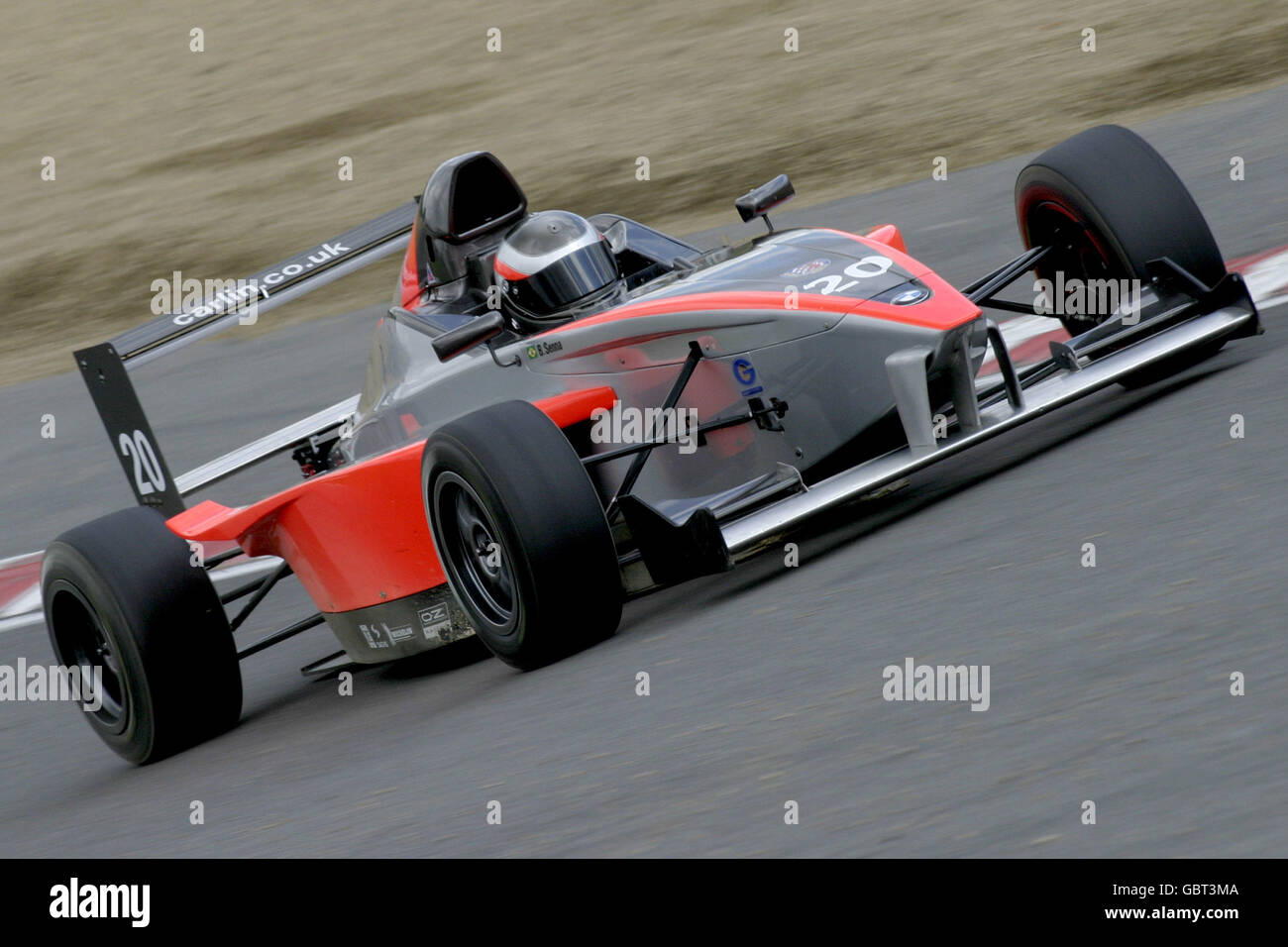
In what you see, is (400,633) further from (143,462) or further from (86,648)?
A: (143,462)

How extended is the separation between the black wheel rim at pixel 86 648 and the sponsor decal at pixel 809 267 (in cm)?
244

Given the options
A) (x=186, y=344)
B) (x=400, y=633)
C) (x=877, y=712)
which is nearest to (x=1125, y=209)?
(x=877, y=712)

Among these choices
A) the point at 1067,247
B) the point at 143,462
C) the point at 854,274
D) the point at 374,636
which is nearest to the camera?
the point at 854,274

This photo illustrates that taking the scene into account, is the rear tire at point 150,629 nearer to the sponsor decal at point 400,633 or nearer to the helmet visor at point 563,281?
the sponsor decal at point 400,633

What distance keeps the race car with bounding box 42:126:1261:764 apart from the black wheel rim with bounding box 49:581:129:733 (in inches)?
0.4

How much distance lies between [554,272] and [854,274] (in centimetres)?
111

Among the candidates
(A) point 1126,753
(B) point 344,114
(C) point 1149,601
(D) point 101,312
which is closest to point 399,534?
(C) point 1149,601

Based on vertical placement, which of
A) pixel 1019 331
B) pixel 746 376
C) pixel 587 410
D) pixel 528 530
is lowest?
pixel 1019 331

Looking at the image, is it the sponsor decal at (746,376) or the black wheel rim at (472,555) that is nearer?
the black wheel rim at (472,555)

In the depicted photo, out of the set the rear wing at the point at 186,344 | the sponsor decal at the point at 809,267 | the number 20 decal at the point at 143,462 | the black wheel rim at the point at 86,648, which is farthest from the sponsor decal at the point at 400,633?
the sponsor decal at the point at 809,267

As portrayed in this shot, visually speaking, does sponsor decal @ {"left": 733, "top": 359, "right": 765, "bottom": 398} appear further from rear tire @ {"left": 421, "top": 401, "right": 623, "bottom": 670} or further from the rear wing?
the rear wing

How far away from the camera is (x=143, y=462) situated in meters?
6.54

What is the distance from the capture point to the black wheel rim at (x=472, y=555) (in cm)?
504

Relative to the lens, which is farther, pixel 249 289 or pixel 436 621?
pixel 249 289
